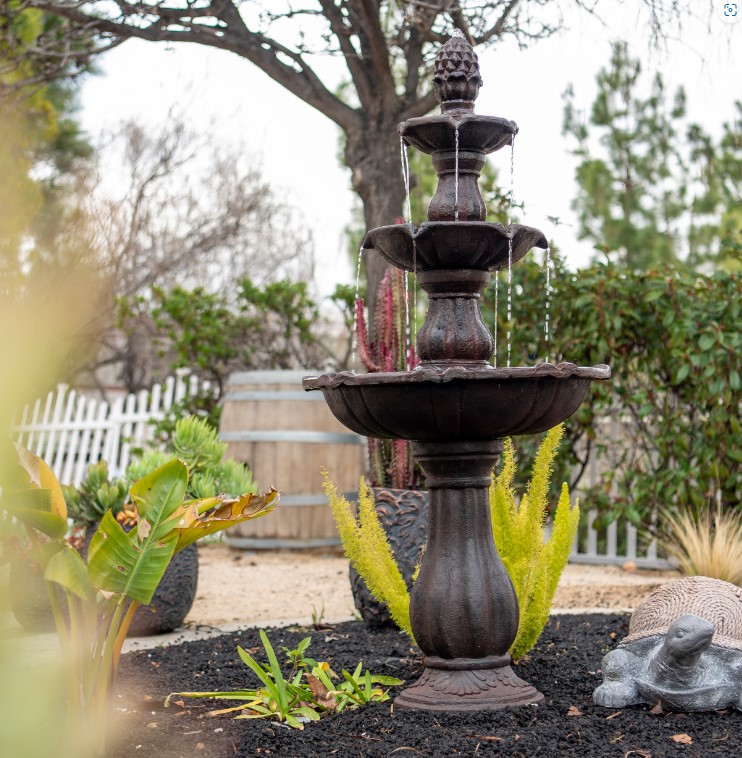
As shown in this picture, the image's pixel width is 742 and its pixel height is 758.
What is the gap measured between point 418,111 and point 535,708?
6.17 m

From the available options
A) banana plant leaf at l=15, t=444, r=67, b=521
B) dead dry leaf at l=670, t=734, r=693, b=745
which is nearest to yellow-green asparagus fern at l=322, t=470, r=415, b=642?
dead dry leaf at l=670, t=734, r=693, b=745

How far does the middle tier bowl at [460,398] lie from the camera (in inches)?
109

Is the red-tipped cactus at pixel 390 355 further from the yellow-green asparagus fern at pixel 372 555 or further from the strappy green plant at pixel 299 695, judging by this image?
the strappy green plant at pixel 299 695

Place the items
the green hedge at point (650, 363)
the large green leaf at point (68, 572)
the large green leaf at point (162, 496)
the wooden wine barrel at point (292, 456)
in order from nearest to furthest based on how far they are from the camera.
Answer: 1. the large green leaf at point (68, 572)
2. the large green leaf at point (162, 496)
3. the green hedge at point (650, 363)
4. the wooden wine barrel at point (292, 456)

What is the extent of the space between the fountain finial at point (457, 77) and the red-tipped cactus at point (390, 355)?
6.53 feet

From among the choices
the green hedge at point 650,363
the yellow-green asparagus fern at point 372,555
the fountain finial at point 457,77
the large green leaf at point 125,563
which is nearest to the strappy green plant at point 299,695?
the yellow-green asparagus fern at point 372,555

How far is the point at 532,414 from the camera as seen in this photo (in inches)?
114

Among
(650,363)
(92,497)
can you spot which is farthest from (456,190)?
(650,363)

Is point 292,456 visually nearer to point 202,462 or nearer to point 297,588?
point 297,588

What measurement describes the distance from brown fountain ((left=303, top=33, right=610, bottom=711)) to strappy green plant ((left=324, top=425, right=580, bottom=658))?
0.35 meters

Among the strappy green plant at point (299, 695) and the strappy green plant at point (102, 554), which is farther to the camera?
the strappy green plant at point (299, 695)

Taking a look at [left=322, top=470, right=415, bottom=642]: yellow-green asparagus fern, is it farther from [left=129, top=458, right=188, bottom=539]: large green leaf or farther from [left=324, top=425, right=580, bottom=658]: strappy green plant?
[left=129, top=458, right=188, bottom=539]: large green leaf

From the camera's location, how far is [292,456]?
26.4 feet

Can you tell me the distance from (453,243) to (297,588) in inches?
157
